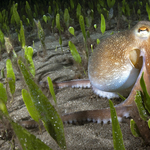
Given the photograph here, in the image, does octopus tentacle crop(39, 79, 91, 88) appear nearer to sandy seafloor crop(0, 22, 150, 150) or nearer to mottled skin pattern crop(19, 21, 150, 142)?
sandy seafloor crop(0, 22, 150, 150)

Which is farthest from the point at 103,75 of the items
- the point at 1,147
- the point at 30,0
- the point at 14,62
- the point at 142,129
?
the point at 30,0

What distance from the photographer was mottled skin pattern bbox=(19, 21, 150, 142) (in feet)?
4.44

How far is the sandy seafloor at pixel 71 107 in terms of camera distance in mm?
1271

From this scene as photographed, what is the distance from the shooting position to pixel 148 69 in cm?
133

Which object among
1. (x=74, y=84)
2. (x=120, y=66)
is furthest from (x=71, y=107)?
(x=120, y=66)

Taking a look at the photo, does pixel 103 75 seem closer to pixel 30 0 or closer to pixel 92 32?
pixel 92 32

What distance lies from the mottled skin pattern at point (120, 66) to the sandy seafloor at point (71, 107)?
86 millimetres

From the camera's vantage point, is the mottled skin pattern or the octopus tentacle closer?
the mottled skin pattern

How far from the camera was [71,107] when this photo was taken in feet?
6.04

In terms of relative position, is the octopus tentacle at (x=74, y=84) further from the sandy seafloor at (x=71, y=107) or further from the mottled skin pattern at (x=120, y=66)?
the mottled skin pattern at (x=120, y=66)

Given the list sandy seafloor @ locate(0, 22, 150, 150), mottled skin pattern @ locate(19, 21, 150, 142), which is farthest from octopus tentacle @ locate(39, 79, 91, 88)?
mottled skin pattern @ locate(19, 21, 150, 142)

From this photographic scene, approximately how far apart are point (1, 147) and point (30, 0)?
8.82 metres

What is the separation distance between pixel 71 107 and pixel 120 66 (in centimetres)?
67

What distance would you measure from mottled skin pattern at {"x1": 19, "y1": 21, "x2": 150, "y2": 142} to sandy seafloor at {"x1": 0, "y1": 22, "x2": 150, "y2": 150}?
9cm
